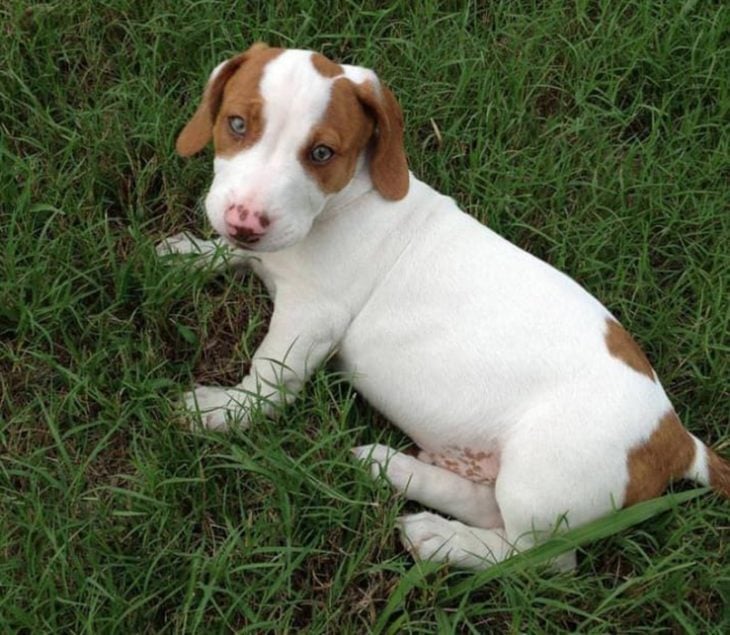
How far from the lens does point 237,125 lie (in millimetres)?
3635

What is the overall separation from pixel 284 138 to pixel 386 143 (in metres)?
0.47

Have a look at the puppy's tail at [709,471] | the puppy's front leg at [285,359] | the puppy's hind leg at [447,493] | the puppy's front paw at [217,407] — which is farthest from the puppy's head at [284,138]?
the puppy's tail at [709,471]

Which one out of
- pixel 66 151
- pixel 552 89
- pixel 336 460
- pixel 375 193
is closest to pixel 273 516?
pixel 336 460

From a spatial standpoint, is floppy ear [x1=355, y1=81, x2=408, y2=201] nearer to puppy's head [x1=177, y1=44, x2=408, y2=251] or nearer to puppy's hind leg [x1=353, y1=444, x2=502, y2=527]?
puppy's head [x1=177, y1=44, x2=408, y2=251]

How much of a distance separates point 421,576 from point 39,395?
5.51 feet

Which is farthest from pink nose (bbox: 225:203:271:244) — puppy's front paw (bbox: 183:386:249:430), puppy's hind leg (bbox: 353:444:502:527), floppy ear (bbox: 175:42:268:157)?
puppy's hind leg (bbox: 353:444:502:527)

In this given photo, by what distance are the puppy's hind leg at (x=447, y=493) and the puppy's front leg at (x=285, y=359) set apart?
38 centimetres

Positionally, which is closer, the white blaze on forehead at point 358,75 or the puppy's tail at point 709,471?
the white blaze on forehead at point 358,75

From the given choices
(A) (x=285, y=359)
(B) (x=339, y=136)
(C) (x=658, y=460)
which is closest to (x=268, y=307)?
(A) (x=285, y=359)

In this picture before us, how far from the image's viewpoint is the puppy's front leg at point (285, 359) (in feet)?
13.2

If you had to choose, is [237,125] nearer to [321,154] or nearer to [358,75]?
[321,154]

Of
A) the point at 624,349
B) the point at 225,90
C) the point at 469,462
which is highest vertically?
the point at 225,90

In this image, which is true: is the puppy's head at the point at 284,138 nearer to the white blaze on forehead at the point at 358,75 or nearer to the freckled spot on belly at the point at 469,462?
the white blaze on forehead at the point at 358,75

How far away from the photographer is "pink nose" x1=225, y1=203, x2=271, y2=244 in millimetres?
3482
